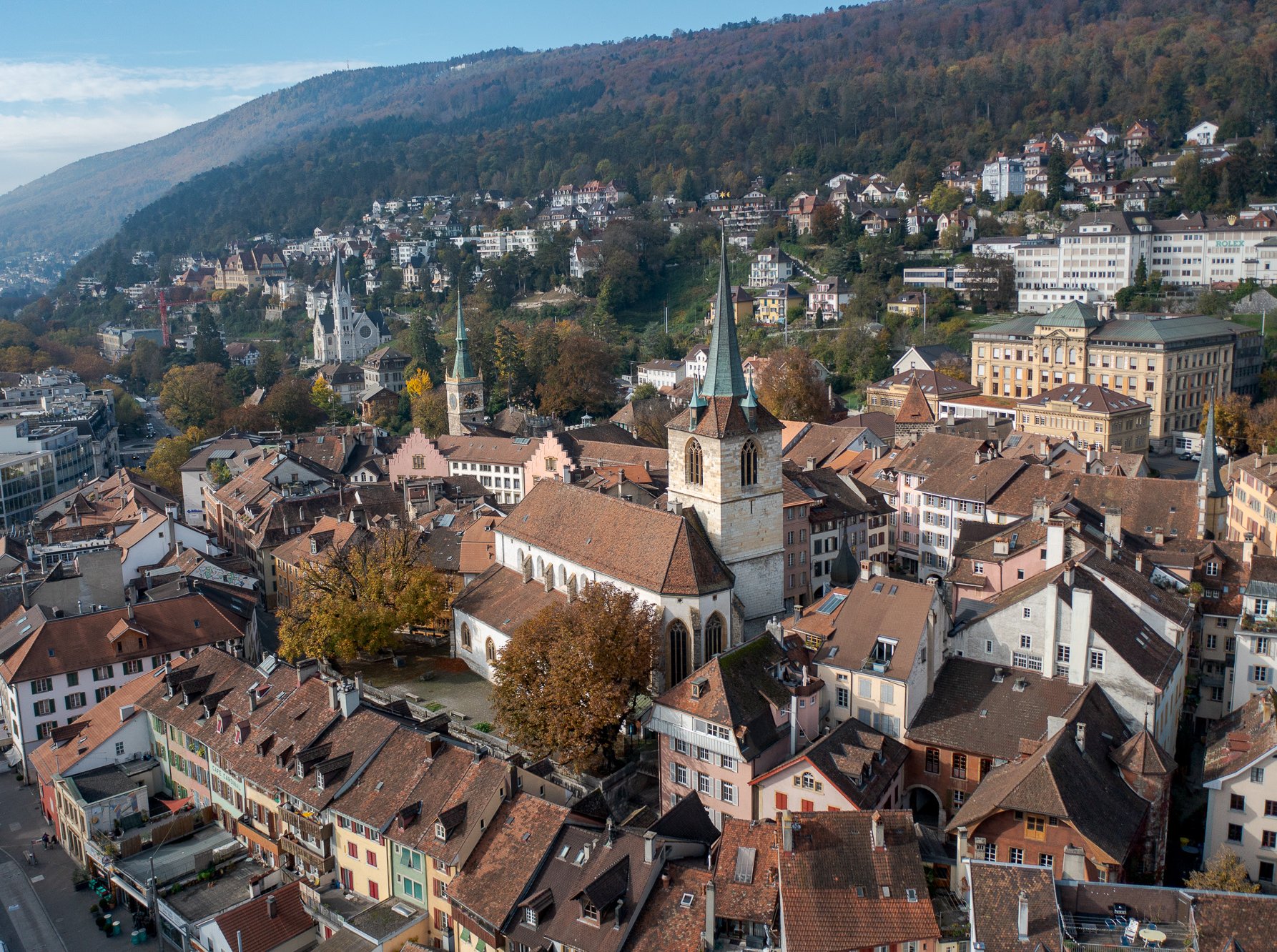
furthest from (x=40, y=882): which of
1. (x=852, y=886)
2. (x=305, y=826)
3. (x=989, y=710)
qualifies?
(x=989, y=710)

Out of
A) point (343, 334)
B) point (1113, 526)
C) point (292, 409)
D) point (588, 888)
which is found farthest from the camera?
point (343, 334)

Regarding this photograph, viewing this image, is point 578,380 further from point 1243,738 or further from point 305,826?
point 1243,738

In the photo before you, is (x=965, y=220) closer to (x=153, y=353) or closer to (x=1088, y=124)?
(x=1088, y=124)

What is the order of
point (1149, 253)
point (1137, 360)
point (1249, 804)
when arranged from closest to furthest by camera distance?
point (1249, 804)
point (1137, 360)
point (1149, 253)

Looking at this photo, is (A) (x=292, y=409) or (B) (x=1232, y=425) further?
(A) (x=292, y=409)

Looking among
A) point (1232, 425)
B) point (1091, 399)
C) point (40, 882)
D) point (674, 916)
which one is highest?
point (1091, 399)

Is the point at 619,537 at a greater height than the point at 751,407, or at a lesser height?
lesser
